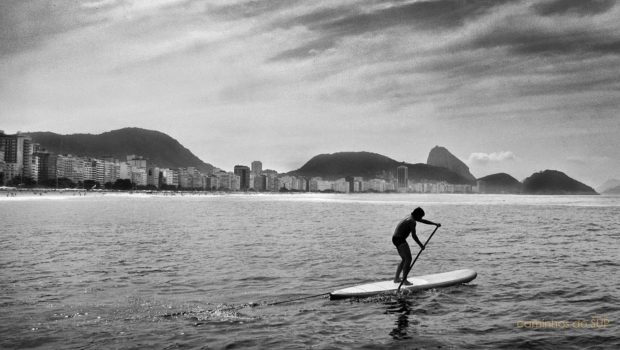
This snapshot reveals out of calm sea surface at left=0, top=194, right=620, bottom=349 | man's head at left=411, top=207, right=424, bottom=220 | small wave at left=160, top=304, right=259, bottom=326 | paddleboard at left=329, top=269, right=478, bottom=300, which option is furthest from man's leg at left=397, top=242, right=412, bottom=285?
small wave at left=160, top=304, right=259, bottom=326

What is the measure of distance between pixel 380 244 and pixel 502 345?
20187mm

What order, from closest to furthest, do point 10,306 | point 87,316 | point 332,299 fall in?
point 87,316 < point 10,306 < point 332,299

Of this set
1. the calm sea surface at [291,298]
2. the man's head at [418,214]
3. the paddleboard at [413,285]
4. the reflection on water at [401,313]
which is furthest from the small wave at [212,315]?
the man's head at [418,214]

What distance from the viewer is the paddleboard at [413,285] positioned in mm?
14680

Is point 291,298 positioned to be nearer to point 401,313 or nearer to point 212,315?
point 212,315

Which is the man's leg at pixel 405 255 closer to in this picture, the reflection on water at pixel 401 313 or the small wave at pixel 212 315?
the reflection on water at pixel 401 313

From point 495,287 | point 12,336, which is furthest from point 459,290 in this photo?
point 12,336

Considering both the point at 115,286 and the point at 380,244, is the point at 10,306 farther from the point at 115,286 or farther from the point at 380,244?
the point at 380,244

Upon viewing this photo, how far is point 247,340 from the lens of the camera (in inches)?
419

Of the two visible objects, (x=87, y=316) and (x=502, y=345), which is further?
(x=87, y=316)

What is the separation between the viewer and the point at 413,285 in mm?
15688

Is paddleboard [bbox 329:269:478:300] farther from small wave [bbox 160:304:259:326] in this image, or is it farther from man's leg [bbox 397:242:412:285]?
small wave [bbox 160:304:259:326]

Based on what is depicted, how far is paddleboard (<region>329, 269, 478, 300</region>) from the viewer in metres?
14.7

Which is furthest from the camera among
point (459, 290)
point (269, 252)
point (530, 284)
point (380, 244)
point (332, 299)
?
point (380, 244)
